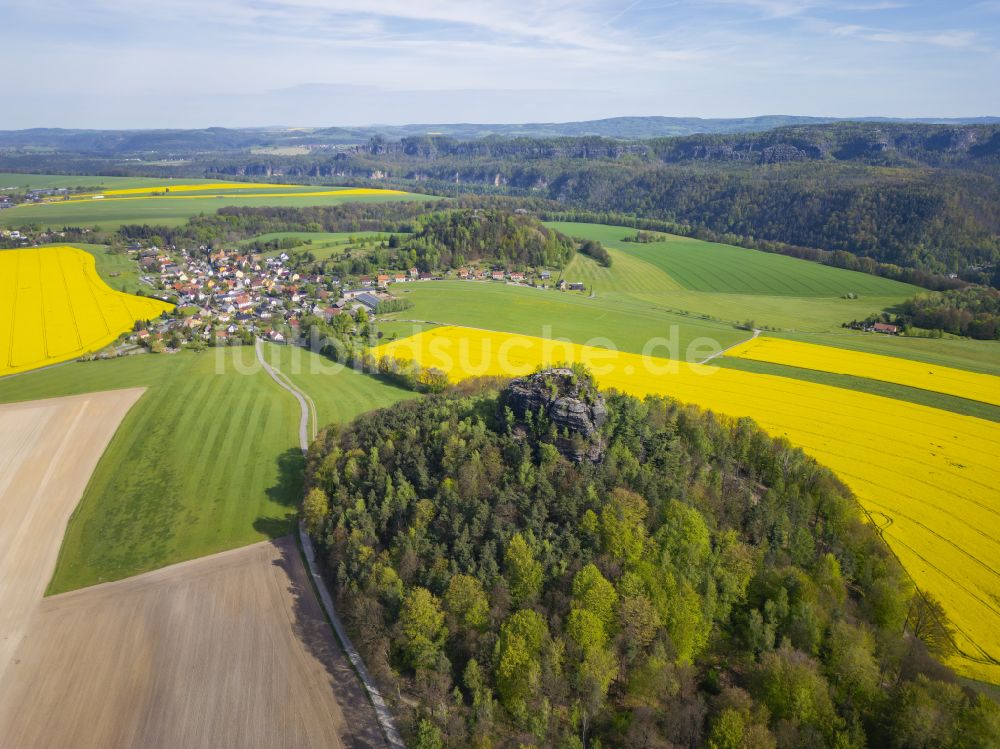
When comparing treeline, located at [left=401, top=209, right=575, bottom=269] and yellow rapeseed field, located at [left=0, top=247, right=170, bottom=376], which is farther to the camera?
treeline, located at [left=401, top=209, right=575, bottom=269]

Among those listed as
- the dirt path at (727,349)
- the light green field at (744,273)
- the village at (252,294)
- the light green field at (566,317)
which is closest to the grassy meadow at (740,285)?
the light green field at (744,273)

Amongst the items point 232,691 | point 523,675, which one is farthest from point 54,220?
point 523,675

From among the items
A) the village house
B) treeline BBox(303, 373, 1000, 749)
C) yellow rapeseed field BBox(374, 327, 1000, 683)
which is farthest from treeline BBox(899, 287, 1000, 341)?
treeline BBox(303, 373, 1000, 749)

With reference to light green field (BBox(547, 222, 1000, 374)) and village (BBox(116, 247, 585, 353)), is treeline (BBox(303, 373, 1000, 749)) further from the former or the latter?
village (BBox(116, 247, 585, 353))

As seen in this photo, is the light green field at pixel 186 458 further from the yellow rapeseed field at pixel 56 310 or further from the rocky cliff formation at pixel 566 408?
the rocky cliff formation at pixel 566 408

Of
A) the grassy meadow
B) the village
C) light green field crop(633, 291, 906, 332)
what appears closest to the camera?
the village

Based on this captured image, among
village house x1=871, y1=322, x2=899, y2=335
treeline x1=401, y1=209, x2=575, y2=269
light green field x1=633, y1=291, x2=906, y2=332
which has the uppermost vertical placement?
treeline x1=401, y1=209, x2=575, y2=269

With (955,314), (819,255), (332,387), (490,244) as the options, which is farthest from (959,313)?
(490,244)
